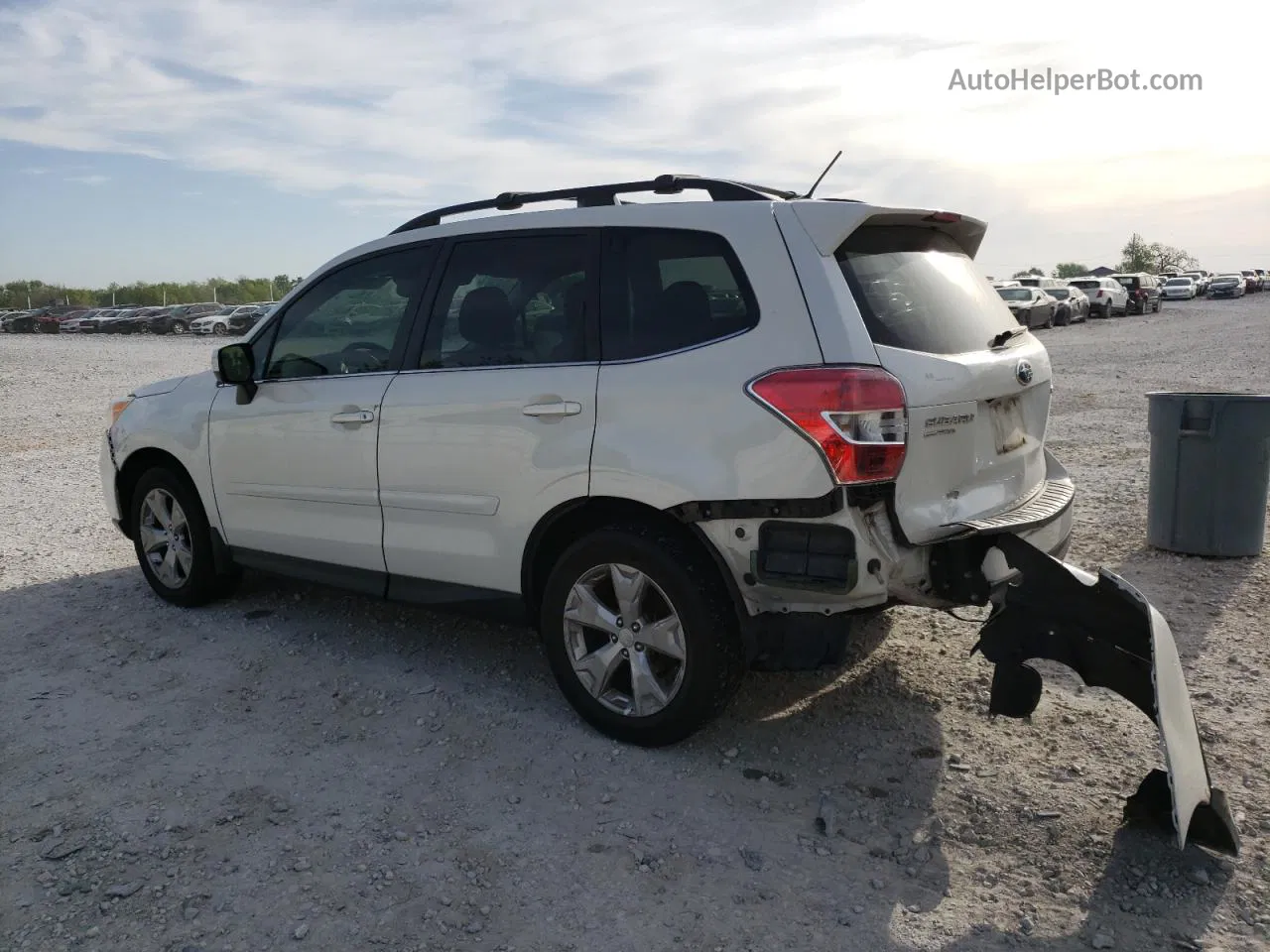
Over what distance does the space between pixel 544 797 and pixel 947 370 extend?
6.49 ft

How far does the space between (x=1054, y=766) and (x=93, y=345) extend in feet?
123

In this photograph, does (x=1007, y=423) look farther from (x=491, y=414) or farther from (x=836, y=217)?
(x=491, y=414)

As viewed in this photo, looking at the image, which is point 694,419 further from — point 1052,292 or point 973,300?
point 1052,292

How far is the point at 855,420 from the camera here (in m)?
3.38

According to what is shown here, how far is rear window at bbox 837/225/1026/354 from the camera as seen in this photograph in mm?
3617

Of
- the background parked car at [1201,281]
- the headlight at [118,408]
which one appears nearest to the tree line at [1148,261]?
the background parked car at [1201,281]

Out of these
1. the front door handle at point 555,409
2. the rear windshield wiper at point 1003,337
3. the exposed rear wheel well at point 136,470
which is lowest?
the exposed rear wheel well at point 136,470

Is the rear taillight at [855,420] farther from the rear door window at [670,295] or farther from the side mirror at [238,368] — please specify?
the side mirror at [238,368]

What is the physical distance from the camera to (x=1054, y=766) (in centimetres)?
380

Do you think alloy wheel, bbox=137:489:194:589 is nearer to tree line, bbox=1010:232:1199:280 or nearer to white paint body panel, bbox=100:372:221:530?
white paint body panel, bbox=100:372:221:530

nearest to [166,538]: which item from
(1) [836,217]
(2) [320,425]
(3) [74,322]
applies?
(2) [320,425]

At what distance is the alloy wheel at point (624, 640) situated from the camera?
3846mm

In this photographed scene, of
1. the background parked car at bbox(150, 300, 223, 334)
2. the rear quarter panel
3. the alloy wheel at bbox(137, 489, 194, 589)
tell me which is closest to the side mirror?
the alloy wheel at bbox(137, 489, 194, 589)

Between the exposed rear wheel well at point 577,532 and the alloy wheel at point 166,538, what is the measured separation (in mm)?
2407
